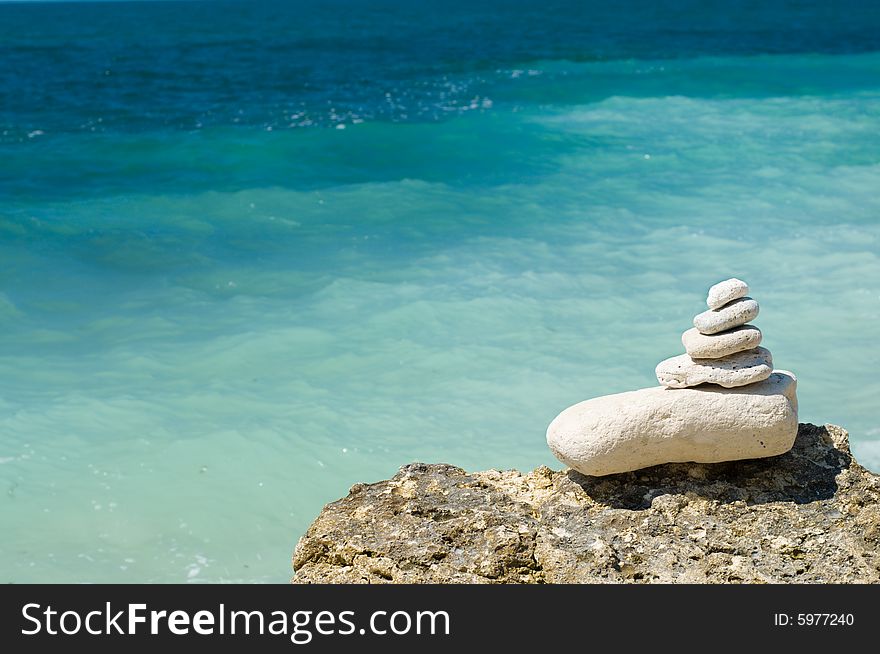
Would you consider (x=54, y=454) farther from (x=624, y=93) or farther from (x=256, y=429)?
(x=624, y=93)

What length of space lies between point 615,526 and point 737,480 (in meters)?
0.65

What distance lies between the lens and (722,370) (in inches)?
172

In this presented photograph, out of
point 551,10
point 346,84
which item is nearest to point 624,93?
point 346,84

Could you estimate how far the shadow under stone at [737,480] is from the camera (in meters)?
4.35

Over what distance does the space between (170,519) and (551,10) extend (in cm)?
5719

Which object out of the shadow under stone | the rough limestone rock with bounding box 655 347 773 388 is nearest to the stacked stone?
the rough limestone rock with bounding box 655 347 773 388

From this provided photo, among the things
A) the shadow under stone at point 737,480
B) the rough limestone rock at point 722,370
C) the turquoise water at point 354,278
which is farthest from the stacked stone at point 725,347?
the turquoise water at point 354,278

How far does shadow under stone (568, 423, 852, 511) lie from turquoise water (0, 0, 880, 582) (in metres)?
2.63

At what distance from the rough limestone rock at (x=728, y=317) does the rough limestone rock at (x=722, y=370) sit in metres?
0.15

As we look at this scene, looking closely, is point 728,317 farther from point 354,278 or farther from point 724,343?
point 354,278

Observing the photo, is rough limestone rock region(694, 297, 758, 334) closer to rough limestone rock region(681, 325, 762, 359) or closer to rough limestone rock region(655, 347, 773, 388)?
rough limestone rock region(681, 325, 762, 359)

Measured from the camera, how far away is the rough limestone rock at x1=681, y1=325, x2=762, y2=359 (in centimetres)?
431

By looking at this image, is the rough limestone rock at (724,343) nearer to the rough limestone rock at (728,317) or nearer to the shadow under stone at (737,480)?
the rough limestone rock at (728,317)

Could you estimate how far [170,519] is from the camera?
6.84m
